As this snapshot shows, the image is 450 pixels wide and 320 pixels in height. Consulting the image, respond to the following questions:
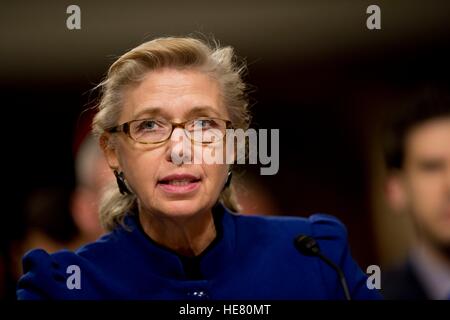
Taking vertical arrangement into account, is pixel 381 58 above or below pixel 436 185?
above

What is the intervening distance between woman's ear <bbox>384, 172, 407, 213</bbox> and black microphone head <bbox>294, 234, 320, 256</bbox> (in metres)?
0.22

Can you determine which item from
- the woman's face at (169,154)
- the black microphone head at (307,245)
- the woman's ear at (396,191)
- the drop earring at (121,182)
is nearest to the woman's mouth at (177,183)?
the woman's face at (169,154)

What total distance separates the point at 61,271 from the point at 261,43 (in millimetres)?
700

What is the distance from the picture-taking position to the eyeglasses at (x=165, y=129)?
1318mm

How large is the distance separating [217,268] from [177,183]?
22 centimetres

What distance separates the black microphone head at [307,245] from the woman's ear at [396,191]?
22 cm

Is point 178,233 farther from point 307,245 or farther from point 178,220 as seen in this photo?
point 307,245

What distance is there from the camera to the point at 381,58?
145cm

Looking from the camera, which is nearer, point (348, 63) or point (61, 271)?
point (61, 271)
